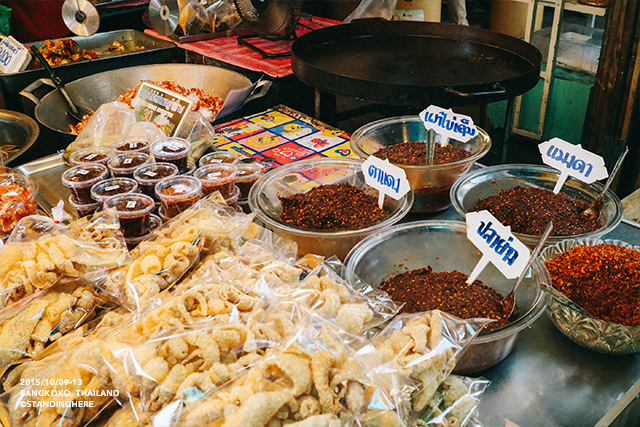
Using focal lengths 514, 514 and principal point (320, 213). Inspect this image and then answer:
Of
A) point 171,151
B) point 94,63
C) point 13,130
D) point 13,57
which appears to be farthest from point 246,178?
point 13,57

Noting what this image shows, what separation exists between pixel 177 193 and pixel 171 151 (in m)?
0.32

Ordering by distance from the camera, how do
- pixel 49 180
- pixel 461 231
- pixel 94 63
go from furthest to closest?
pixel 94 63
pixel 49 180
pixel 461 231

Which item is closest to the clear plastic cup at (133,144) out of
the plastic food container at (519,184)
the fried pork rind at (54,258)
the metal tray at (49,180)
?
the metal tray at (49,180)

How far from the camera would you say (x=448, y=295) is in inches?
47.1

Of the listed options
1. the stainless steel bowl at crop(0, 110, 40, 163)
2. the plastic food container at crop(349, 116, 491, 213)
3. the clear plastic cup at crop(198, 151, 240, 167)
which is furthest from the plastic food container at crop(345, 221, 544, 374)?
the stainless steel bowl at crop(0, 110, 40, 163)

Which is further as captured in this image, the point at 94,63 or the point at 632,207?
the point at 94,63

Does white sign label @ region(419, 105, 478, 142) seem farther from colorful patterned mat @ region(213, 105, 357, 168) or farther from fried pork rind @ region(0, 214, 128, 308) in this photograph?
fried pork rind @ region(0, 214, 128, 308)

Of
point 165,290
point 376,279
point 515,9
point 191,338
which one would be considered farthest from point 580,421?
point 515,9

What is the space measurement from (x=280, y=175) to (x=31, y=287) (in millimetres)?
831

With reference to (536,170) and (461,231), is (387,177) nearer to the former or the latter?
(461,231)

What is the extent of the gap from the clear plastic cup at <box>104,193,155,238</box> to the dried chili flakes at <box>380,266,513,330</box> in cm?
71

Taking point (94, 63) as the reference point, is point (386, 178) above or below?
above

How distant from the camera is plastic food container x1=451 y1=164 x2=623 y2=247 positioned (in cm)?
150

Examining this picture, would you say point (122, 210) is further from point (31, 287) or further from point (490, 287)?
point (490, 287)
